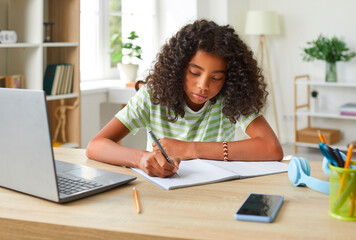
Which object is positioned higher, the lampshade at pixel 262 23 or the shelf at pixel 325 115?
the lampshade at pixel 262 23

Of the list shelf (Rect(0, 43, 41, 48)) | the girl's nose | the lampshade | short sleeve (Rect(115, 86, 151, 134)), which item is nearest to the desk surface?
the girl's nose

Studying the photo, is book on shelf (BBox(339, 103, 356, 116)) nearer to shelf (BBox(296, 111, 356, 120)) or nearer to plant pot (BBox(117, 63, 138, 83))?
shelf (BBox(296, 111, 356, 120))

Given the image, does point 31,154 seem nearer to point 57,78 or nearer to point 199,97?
point 199,97

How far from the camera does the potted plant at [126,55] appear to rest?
422cm

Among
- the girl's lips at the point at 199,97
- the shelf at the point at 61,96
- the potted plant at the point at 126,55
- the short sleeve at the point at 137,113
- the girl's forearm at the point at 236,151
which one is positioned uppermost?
the potted plant at the point at 126,55

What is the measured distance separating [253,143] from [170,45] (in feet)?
1.47

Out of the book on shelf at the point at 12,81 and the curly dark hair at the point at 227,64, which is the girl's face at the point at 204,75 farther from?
the book on shelf at the point at 12,81

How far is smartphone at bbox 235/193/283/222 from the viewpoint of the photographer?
3.19 ft

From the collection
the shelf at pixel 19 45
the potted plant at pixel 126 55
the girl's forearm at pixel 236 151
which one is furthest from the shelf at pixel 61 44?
the girl's forearm at pixel 236 151

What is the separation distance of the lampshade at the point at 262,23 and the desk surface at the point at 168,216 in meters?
3.98

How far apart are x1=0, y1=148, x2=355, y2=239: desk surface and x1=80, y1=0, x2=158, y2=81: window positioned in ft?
11.1

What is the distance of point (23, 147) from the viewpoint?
108 centimetres

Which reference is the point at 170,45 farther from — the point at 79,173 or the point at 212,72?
the point at 79,173

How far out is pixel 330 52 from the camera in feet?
15.8
